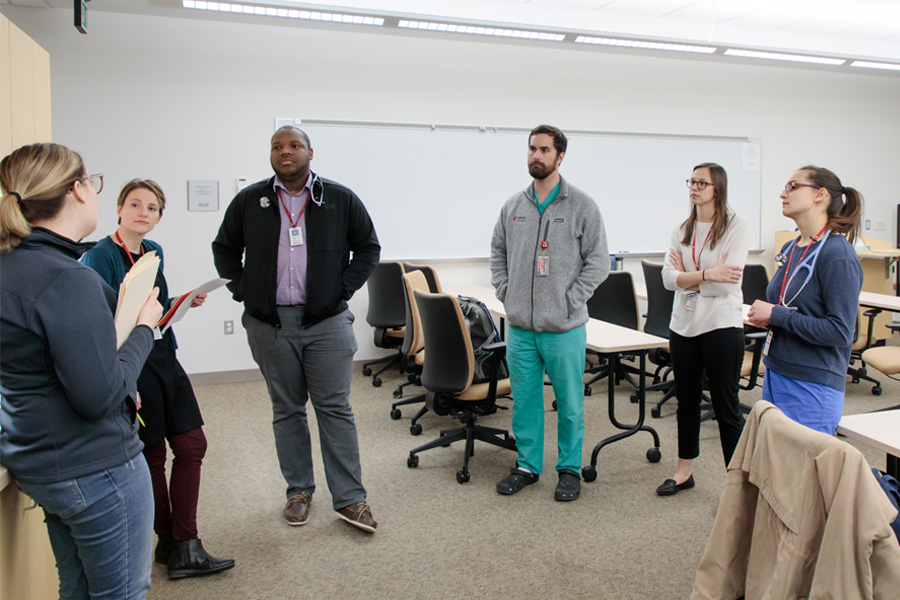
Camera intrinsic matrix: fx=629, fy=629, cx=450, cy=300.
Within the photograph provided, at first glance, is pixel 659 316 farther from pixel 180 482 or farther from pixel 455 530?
pixel 180 482

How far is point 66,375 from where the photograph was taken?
1.13 m

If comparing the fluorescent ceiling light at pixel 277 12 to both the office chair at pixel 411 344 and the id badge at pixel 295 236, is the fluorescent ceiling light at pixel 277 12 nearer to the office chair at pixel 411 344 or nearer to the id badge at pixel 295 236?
the office chair at pixel 411 344

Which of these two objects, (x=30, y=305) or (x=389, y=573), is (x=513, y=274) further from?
(x=30, y=305)

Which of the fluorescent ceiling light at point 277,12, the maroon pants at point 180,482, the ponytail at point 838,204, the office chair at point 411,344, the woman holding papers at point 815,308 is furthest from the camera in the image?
the fluorescent ceiling light at point 277,12

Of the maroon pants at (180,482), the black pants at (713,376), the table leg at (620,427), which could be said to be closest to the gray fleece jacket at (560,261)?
the black pants at (713,376)

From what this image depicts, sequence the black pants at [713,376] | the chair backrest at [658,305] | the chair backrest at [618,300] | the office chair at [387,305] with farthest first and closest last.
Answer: the office chair at [387,305], the chair backrest at [618,300], the chair backrest at [658,305], the black pants at [713,376]

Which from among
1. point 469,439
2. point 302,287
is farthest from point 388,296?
point 302,287

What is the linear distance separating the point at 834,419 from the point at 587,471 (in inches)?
50.5

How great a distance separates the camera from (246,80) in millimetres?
4852

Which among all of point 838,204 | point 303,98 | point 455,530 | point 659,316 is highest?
point 303,98

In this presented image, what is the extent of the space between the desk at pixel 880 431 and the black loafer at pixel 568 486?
1323 mm

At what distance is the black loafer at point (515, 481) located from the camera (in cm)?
283

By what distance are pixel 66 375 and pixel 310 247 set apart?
1288mm

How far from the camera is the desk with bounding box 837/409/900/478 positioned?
147 centimetres
